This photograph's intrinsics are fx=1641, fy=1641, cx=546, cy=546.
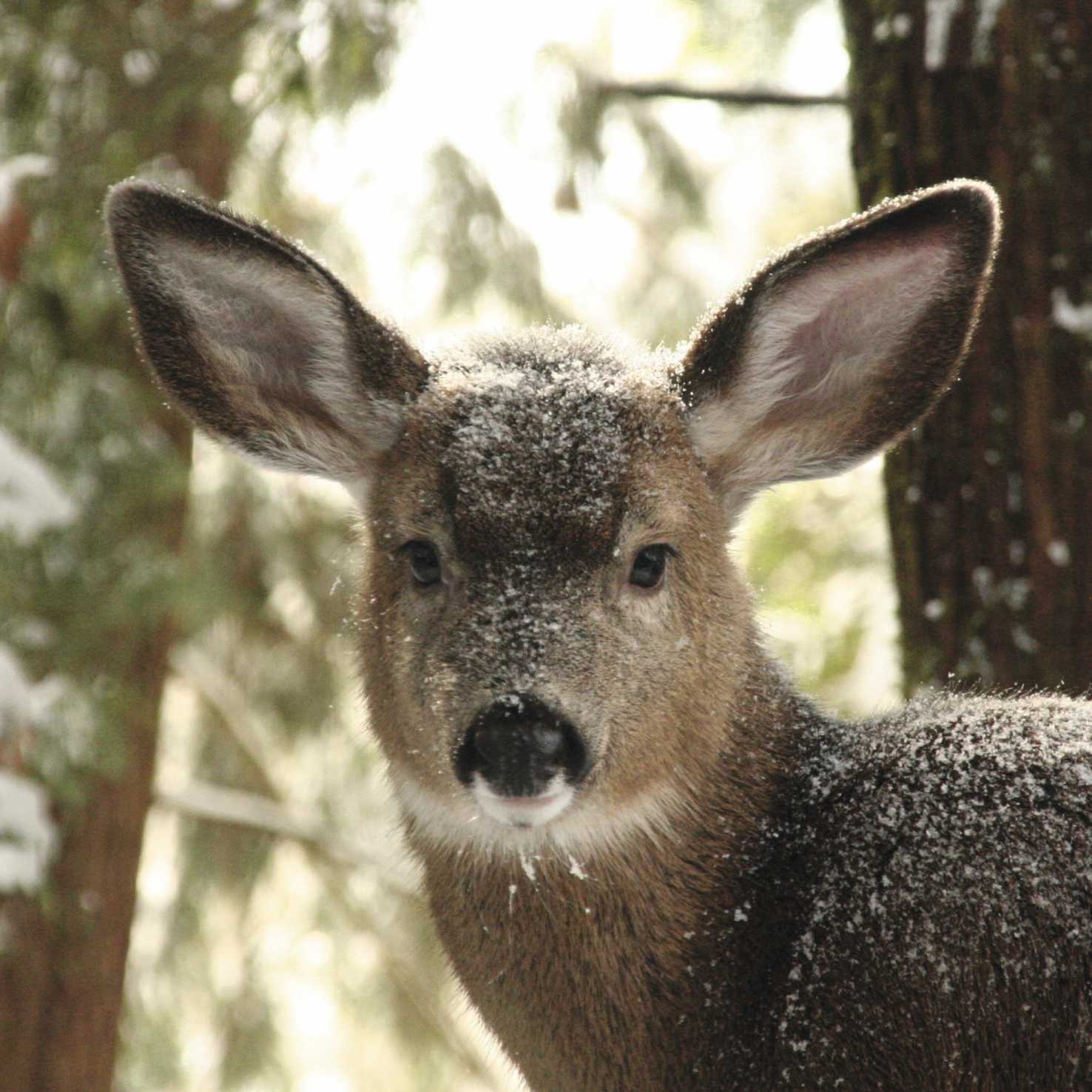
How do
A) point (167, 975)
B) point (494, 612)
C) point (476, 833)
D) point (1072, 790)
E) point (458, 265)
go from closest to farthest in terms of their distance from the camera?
point (1072, 790) → point (494, 612) → point (476, 833) → point (458, 265) → point (167, 975)

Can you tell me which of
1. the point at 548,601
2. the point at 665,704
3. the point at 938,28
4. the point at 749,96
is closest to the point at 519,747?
the point at 548,601

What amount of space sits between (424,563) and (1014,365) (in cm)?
187

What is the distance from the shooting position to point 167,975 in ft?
36.0

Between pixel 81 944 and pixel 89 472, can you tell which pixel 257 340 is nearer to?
pixel 89 472

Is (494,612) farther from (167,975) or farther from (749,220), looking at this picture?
(749,220)

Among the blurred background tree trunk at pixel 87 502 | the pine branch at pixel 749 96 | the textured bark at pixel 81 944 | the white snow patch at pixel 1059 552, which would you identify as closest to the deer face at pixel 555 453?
the white snow patch at pixel 1059 552

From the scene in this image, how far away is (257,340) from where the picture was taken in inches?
171

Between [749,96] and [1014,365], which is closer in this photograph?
[1014,365]

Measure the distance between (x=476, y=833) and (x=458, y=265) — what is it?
6.65 metres

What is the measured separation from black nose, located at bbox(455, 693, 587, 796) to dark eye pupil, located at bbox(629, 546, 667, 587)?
1.61 feet

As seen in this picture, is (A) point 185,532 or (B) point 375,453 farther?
(A) point 185,532

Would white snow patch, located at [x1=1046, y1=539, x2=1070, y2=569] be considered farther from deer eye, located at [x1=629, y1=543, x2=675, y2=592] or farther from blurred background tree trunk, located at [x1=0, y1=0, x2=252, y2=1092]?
blurred background tree trunk, located at [x1=0, y1=0, x2=252, y2=1092]

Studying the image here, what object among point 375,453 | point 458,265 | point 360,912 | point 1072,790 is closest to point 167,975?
point 360,912

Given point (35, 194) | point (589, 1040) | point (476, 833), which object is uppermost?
point (35, 194)
